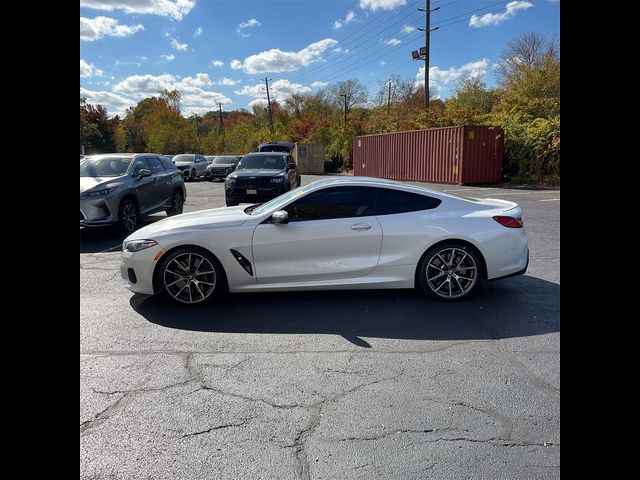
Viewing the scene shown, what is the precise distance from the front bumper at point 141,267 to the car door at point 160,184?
21.0 ft

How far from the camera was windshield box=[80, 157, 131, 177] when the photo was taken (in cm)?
1021

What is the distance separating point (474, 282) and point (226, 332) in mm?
2717

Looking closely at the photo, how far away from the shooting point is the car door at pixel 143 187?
Answer: 34.1 ft

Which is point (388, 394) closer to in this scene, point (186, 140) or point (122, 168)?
point (122, 168)

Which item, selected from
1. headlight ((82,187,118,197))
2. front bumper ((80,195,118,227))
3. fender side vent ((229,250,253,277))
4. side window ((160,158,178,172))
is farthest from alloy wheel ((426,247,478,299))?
side window ((160,158,178,172))

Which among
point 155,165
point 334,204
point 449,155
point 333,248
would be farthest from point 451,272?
point 449,155

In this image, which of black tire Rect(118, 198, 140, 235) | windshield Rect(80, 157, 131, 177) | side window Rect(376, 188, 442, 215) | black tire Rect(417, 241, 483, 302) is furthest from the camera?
windshield Rect(80, 157, 131, 177)

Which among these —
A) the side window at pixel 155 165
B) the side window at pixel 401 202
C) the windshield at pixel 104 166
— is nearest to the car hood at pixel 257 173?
the side window at pixel 155 165

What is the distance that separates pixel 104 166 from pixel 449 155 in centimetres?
1629

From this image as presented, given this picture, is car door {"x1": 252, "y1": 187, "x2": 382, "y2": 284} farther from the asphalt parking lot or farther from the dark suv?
the dark suv

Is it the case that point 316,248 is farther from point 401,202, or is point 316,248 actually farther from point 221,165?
point 221,165

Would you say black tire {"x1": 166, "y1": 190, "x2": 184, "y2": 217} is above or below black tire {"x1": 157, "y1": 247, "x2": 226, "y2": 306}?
above

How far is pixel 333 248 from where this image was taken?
519cm

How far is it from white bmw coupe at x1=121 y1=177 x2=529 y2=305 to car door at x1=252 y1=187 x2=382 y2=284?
0.03 feet
